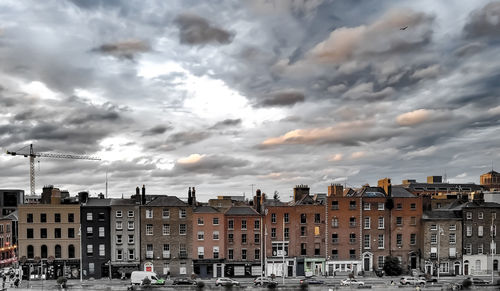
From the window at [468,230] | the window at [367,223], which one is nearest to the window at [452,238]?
the window at [468,230]

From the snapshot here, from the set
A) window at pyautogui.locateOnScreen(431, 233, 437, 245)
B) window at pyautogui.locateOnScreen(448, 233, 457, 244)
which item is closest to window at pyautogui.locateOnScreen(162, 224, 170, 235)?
window at pyautogui.locateOnScreen(431, 233, 437, 245)

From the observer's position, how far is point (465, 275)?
3140 inches

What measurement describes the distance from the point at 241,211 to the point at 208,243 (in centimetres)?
781

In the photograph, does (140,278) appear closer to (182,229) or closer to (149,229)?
(149,229)

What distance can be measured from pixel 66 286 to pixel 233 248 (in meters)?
27.3

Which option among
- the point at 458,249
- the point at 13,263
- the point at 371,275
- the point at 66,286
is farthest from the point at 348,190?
the point at 13,263

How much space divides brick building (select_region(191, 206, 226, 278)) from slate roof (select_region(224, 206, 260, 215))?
1774 mm

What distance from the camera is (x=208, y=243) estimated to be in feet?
258

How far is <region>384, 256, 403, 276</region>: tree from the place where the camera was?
77938 mm

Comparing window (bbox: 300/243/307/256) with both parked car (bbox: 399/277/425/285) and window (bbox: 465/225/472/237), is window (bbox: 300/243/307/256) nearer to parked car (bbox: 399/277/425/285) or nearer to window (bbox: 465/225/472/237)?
parked car (bbox: 399/277/425/285)

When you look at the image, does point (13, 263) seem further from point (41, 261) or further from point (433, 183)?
point (433, 183)

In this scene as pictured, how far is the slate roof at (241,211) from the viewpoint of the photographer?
262 feet

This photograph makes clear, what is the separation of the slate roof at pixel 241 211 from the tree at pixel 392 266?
925 inches

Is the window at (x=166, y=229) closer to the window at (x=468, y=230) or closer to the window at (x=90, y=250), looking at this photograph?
the window at (x=90, y=250)
